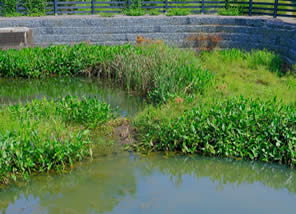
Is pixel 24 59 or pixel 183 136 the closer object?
pixel 183 136

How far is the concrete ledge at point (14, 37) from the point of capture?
1344 cm

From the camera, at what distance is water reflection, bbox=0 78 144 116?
9969 millimetres

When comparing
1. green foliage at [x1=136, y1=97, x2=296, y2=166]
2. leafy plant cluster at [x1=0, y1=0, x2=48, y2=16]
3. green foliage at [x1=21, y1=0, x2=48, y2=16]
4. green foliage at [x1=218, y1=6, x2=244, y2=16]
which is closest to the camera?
green foliage at [x1=136, y1=97, x2=296, y2=166]

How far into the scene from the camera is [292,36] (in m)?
12.5

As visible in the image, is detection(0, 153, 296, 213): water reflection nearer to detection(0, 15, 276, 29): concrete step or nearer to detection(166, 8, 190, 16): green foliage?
detection(0, 15, 276, 29): concrete step

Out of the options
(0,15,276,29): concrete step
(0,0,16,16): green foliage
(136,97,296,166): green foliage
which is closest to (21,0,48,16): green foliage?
(0,0,16,16): green foliage

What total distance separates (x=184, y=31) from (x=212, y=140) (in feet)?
27.8

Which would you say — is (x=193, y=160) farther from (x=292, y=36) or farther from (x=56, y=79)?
(x=292, y=36)

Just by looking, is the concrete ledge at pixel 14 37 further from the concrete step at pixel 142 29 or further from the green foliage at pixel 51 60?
the green foliage at pixel 51 60

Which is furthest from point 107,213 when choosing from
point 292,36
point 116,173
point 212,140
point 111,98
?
point 292,36

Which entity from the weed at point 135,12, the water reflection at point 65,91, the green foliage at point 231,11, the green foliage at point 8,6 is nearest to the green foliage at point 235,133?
the water reflection at point 65,91

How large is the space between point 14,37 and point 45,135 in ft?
25.7

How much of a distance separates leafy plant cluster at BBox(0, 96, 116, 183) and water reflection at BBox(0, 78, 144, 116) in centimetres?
150

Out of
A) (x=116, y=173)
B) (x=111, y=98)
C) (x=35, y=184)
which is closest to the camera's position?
(x=35, y=184)
